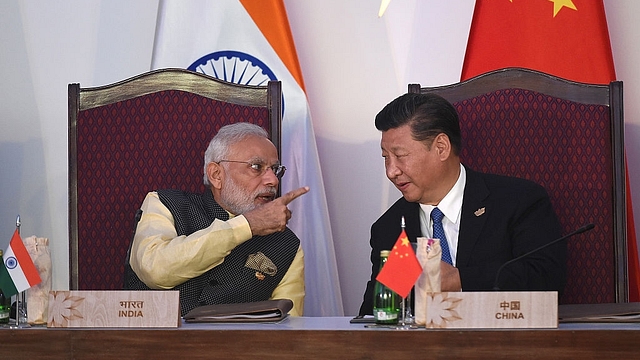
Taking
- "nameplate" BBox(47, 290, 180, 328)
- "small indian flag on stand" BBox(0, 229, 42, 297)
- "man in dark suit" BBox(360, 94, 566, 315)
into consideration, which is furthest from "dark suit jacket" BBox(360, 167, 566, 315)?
"small indian flag on stand" BBox(0, 229, 42, 297)

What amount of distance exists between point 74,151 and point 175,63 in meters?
0.59

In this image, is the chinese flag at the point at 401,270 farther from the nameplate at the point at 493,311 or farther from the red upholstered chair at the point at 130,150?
the red upholstered chair at the point at 130,150

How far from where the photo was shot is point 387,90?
12.4 feet

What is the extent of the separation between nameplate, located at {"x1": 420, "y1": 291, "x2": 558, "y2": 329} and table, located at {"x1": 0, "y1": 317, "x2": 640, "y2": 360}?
0.03 metres

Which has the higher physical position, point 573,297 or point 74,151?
point 74,151

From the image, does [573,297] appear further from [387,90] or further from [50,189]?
[50,189]

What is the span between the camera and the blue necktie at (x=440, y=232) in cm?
267

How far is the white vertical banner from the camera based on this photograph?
11.4 ft

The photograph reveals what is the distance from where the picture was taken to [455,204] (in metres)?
2.76

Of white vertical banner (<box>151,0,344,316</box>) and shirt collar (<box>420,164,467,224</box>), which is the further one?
white vertical banner (<box>151,0,344,316</box>)

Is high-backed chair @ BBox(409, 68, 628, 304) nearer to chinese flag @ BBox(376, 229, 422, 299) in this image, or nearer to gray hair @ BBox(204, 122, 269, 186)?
gray hair @ BBox(204, 122, 269, 186)

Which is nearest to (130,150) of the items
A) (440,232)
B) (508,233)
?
(440,232)

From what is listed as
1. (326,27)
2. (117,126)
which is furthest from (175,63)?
(326,27)

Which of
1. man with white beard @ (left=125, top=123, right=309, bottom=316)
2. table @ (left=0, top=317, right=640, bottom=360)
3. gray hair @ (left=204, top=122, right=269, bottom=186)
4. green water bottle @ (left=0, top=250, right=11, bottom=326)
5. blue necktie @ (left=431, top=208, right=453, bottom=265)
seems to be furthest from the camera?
gray hair @ (left=204, top=122, right=269, bottom=186)
